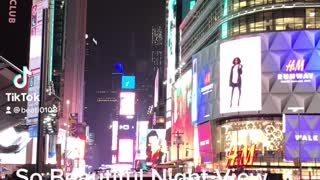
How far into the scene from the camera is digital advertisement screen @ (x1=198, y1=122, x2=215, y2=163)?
86094 mm

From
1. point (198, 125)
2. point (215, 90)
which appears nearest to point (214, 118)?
point (215, 90)

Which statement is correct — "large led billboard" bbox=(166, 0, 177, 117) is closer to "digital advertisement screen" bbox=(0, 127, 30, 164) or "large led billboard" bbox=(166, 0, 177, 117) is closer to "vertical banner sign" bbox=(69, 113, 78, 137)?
"vertical banner sign" bbox=(69, 113, 78, 137)

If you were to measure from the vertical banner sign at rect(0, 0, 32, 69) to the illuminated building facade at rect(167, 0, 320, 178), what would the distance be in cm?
4921

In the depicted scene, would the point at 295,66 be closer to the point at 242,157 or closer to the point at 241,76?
the point at 241,76

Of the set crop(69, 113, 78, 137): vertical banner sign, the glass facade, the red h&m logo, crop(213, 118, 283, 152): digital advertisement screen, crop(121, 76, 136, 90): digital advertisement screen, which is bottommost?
the red h&m logo

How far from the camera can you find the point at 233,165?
76375 mm

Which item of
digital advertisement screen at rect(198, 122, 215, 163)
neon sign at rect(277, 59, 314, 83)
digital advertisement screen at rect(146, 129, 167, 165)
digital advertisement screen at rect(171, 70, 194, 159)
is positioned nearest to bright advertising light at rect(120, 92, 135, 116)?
digital advertisement screen at rect(146, 129, 167, 165)

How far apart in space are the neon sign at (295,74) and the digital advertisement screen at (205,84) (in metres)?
10.4

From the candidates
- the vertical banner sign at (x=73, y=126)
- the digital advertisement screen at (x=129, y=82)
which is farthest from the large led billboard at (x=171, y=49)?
the vertical banner sign at (x=73, y=126)

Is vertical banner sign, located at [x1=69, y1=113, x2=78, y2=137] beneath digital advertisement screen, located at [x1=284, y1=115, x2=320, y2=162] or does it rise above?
above

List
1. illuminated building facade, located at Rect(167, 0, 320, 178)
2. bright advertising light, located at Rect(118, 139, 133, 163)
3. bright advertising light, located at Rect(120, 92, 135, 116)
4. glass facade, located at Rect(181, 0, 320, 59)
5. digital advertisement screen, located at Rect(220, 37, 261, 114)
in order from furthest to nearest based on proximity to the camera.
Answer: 1. bright advertising light, located at Rect(120, 92, 135, 116)
2. bright advertising light, located at Rect(118, 139, 133, 163)
3. digital advertisement screen, located at Rect(220, 37, 261, 114)
4. glass facade, located at Rect(181, 0, 320, 59)
5. illuminated building facade, located at Rect(167, 0, 320, 178)

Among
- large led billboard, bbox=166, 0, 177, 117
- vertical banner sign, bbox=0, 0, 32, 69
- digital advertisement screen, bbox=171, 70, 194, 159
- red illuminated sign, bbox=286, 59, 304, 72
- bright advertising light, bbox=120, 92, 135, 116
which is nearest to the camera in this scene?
vertical banner sign, bbox=0, 0, 32, 69

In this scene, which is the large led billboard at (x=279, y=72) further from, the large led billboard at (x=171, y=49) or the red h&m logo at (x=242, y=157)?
the large led billboard at (x=171, y=49)

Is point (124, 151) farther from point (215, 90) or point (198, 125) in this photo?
point (215, 90)
